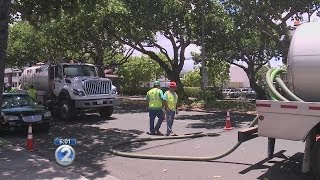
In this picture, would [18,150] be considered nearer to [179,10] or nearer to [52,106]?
[52,106]

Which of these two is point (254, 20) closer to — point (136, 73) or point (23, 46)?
point (23, 46)

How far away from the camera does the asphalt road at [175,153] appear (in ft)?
29.0

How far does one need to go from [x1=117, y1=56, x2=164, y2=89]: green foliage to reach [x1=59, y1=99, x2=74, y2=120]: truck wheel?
129 feet

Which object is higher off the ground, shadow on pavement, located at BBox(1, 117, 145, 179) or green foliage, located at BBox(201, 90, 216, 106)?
green foliage, located at BBox(201, 90, 216, 106)

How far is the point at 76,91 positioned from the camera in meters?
19.8

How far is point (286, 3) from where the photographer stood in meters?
18.8

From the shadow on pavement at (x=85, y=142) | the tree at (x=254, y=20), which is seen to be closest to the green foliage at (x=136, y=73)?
the tree at (x=254, y=20)

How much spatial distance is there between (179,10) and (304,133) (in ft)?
64.9

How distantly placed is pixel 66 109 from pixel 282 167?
12962mm

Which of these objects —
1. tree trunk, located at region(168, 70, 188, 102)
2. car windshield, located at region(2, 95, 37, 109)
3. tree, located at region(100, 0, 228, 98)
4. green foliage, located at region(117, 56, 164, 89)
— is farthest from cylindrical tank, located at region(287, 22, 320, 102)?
green foliage, located at region(117, 56, 164, 89)

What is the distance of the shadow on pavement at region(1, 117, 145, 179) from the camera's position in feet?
32.3

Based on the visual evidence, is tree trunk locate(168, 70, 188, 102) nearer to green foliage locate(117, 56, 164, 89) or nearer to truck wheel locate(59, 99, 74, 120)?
truck wheel locate(59, 99, 74, 120)

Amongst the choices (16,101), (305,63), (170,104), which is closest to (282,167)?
(305,63)

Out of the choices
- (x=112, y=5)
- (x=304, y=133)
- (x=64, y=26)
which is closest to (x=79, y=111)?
(x=112, y=5)
